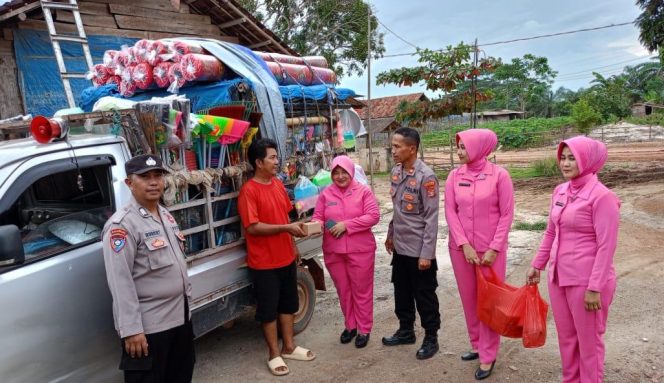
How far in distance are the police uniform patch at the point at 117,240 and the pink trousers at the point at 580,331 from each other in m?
2.44

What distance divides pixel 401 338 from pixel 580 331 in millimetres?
1573

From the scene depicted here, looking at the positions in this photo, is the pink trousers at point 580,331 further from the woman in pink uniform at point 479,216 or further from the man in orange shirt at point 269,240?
the man in orange shirt at point 269,240

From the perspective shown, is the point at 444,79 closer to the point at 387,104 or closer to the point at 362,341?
the point at 362,341

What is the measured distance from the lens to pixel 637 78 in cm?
5000

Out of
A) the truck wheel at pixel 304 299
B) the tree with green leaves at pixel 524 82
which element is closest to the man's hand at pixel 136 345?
the truck wheel at pixel 304 299

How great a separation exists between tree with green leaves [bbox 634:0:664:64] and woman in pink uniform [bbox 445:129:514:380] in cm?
1414

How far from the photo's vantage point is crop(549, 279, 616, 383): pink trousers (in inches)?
113

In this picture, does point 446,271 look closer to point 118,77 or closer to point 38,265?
point 118,77

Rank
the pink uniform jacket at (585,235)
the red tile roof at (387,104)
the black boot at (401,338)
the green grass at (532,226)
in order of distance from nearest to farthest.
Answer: the pink uniform jacket at (585,235), the black boot at (401,338), the green grass at (532,226), the red tile roof at (387,104)

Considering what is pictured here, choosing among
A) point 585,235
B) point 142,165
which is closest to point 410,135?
point 585,235

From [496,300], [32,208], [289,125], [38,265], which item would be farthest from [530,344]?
[32,208]

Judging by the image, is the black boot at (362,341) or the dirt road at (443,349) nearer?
the dirt road at (443,349)

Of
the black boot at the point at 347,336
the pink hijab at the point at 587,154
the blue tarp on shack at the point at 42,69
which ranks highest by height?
the blue tarp on shack at the point at 42,69

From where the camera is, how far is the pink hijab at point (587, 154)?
9.28 ft
